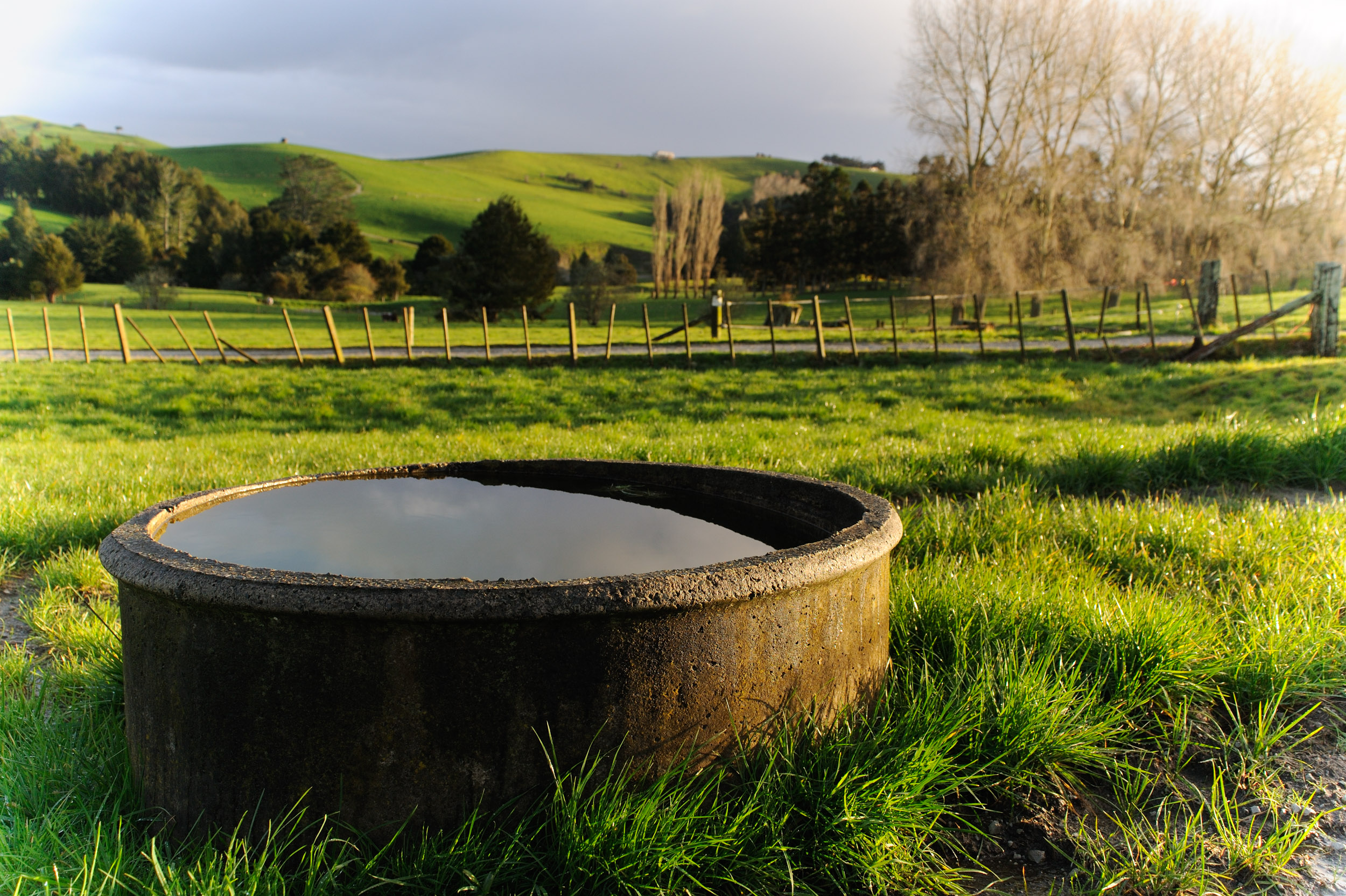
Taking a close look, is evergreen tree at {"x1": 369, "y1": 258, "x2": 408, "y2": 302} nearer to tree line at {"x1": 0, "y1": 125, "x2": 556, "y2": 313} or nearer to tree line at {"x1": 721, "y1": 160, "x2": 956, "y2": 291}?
tree line at {"x1": 0, "y1": 125, "x2": 556, "y2": 313}

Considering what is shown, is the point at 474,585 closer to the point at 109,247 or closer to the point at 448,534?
the point at 448,534

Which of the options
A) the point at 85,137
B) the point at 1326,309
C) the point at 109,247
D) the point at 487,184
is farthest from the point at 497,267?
the point at 85,137

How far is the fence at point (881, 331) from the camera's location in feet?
59.9

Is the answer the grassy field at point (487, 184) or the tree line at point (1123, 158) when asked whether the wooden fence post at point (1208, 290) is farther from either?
the grassy field at point (487, 184)

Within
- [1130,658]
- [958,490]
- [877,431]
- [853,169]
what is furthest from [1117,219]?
[853,169]

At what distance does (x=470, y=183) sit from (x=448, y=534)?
439ft

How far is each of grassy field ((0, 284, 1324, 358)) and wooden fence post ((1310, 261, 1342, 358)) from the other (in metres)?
1.39

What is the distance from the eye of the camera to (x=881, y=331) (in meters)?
32.5

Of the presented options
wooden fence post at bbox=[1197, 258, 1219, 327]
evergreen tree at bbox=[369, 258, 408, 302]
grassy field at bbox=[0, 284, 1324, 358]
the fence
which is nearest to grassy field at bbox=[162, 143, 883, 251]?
evergreen tree at bbox=[369, 258, 408, 302]

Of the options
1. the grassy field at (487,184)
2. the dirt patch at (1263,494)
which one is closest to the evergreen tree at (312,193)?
the grassy field at (487,184)

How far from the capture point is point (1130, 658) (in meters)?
3.02

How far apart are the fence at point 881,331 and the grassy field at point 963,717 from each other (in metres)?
11.5

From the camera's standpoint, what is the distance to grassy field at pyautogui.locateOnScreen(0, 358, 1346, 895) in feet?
6.68

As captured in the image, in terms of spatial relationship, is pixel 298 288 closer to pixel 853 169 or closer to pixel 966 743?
pixel 966 743
